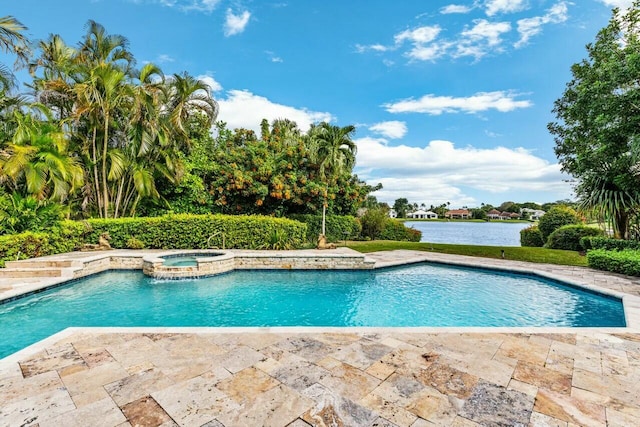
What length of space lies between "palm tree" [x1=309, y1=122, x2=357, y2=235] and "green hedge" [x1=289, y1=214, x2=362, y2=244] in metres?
1.66

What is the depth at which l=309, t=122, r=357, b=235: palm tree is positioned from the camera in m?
14.6

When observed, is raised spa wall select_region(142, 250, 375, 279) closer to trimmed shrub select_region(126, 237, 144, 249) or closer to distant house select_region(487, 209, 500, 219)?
trimmed shrub select_region(126, 237, 144, 249)

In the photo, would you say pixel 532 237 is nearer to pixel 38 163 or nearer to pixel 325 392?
pixel 325 392

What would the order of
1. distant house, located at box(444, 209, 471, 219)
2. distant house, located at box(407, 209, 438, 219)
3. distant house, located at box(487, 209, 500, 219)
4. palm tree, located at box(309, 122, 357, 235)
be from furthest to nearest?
distant house, located at box(407, 209, 438, 219) → distant house, located at box(444, 209, 471, 219) → distant house, located at box(487, 209, 500, 219) → palm tree, located at box(309, 122, 357, 235)

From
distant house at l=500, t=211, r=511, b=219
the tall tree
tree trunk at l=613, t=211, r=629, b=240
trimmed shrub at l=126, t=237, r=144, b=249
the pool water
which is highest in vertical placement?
the tall tree

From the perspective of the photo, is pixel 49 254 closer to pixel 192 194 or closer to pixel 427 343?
pixel 192 194

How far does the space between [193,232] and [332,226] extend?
7.93 m

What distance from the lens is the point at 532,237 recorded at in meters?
17.8

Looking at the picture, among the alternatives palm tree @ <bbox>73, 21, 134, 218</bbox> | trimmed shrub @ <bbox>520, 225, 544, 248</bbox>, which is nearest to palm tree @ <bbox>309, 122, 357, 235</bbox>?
palm tree @ <bbox>73, 21, 134, 218</bbox>

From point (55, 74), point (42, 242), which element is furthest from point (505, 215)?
point (42, 242)

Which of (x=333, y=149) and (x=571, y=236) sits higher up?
(x=333, y=149)

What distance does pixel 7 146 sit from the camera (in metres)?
9.17

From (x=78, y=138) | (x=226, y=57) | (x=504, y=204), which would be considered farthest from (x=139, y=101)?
(x=504, y=204)

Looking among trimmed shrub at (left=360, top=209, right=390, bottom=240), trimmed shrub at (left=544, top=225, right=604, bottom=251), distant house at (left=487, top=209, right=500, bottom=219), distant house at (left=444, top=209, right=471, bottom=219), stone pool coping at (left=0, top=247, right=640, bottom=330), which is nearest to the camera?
stone pool coping at (left=0, top=247, right=640, bottom=330)
